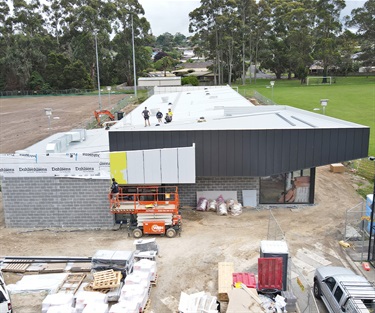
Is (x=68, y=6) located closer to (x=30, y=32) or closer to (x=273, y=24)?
(x=30, y=32)

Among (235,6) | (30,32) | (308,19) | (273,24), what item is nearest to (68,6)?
(30,32)

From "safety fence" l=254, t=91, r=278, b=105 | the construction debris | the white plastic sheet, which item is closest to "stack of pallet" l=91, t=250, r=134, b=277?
the white plastic sheet

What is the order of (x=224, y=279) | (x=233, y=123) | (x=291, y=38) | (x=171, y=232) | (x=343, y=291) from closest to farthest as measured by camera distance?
(x=343, y=291)
(x=224, y=279)
(x=171, y=232)
(x=233, y=123)
(x=291, y=38)

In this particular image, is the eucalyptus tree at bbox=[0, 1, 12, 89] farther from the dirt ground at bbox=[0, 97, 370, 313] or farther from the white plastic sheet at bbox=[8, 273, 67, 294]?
the white plastic sheet at bbox=[8, 273, 67, 294]

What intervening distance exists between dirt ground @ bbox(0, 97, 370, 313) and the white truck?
2895 mm

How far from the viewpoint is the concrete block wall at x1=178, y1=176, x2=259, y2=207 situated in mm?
22312

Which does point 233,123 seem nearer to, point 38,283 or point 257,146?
point 257,146

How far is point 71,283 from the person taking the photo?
47.8 ft

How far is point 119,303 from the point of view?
12.5 m

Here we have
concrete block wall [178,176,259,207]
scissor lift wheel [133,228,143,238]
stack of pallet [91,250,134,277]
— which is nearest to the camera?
stack of pallet [91,250,134,277]

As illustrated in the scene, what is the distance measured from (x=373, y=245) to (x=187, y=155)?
9187 millimetres

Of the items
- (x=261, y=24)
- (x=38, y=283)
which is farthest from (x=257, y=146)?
(x=261, y=24)

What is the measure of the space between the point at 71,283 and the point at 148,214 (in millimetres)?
5441

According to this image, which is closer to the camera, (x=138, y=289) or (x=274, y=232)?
(x=138, y=289)
